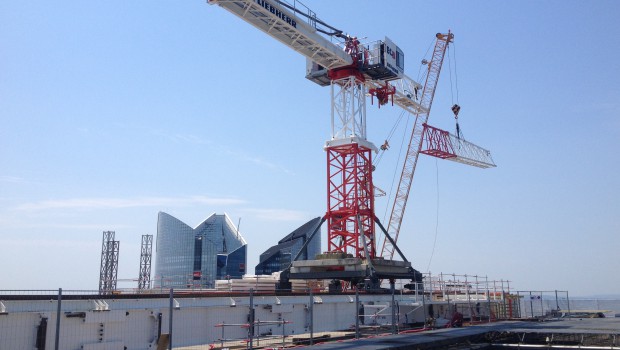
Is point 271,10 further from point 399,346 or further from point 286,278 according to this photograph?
point 399,346

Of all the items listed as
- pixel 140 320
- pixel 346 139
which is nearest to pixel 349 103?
pixel 346 139

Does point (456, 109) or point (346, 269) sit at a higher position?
point (456, 109)

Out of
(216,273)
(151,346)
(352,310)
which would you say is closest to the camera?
(151,346)

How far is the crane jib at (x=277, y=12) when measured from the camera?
40934mm

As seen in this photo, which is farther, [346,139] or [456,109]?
[456,109]

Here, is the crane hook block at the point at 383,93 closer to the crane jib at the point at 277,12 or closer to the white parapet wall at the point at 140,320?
the crane jib at the point at 277,12

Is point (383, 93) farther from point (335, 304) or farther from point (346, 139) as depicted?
point (335, 304)

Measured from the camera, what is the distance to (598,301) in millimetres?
52781

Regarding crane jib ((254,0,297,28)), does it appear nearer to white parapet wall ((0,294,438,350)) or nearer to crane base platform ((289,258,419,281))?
crane base platform ((289,258,419,281))

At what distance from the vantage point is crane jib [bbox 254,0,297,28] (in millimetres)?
40934

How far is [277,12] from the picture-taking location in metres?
42.3

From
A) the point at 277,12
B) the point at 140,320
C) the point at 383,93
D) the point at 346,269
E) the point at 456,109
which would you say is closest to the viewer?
the point at 140,320

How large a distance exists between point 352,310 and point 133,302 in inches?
593

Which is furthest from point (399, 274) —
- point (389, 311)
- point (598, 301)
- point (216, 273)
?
point (216, 273)
